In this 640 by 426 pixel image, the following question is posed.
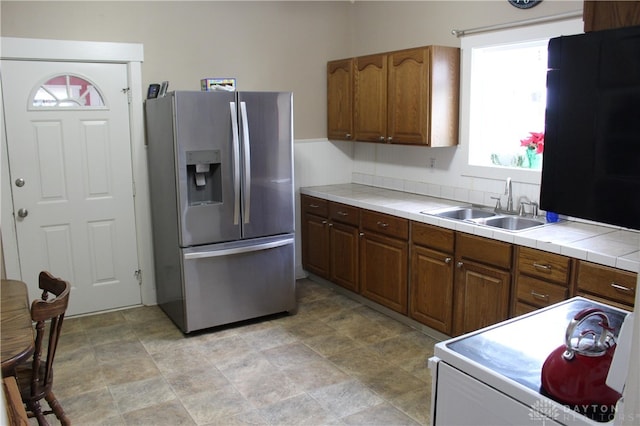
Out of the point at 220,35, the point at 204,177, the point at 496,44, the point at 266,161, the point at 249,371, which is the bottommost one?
the point at 249,371

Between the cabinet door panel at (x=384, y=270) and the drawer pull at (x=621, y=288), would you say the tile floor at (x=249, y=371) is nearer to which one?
the cabinet door panel at (x=384, y=270)

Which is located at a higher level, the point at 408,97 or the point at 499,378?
the point at 408,97

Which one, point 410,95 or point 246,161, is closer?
point 246,161

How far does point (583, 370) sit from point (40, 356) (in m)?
2.09

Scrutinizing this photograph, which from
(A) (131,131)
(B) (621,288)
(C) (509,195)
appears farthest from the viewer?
(A) (131,131)

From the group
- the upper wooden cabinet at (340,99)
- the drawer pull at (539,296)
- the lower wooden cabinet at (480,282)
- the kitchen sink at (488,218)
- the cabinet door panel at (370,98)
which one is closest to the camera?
the drawer pull at (539,296)

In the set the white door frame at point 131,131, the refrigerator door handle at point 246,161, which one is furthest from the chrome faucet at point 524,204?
the white door frame at point 131,131

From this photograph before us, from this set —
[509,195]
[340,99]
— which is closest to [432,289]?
[509,195]

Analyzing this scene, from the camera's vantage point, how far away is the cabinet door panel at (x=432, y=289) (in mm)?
3465

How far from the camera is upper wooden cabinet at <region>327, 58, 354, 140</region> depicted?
4.61m

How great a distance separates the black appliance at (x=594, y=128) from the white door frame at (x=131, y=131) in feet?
11.6

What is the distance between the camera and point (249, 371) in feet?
10.7

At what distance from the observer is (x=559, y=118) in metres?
1.14

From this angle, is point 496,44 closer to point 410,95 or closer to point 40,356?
point 410,95
